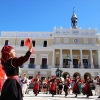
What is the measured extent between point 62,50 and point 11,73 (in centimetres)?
2960

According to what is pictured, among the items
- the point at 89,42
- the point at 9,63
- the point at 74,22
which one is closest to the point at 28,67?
the point at 89,42

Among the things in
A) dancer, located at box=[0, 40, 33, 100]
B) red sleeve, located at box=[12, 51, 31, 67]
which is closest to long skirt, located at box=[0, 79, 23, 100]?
dancer, located at box=[0, 40, 33, 100]

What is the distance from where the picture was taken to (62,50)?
106ft

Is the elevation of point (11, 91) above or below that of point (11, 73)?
below

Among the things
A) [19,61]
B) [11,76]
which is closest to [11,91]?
[11,76]

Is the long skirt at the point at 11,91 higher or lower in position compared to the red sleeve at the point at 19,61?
lower

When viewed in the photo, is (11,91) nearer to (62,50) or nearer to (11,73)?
(11,73)

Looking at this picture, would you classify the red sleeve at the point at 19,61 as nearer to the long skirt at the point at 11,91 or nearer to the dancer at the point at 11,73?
the dancer at the point at 11,73

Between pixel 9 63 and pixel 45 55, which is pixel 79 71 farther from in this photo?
pixel 9 63

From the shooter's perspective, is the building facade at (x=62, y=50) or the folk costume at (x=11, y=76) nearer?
the folk costume at (x=11, y=76)

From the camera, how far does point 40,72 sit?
104 ft

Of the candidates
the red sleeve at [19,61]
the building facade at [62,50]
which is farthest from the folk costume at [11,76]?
the building facade at [62,50]

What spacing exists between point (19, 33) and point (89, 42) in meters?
15.1

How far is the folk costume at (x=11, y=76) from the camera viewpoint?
107 inches
